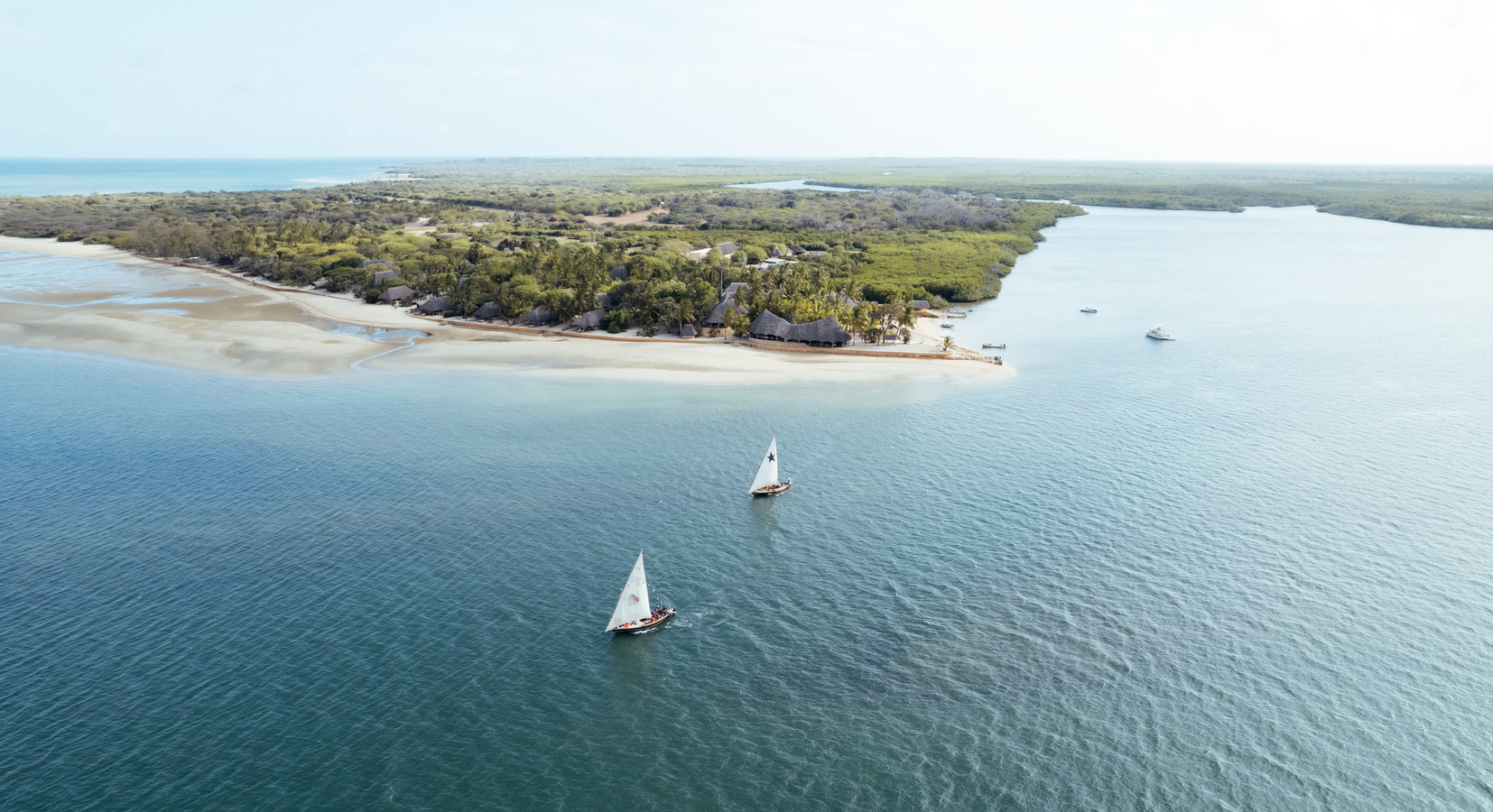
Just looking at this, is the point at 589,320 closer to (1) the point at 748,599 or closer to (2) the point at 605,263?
(2) the point at 605,263

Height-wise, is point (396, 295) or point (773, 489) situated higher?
point (396, 295)

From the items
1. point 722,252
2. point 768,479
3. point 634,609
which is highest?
point 722,252

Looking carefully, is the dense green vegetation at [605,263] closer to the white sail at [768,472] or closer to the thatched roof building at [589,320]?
the thatched roof building at [589,320]

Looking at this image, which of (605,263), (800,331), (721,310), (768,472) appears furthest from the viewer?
(605,263)

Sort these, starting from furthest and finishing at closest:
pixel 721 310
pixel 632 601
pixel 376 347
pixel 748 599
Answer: pixel 721 310 → pixel 376 347 → pixel 748 599 → pixel 632 601

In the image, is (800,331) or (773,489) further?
(800,331)

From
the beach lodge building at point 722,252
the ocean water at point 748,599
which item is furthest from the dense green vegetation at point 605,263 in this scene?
the ocean water at point 748,599

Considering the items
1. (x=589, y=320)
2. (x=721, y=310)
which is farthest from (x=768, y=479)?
(x=589, y=320)
